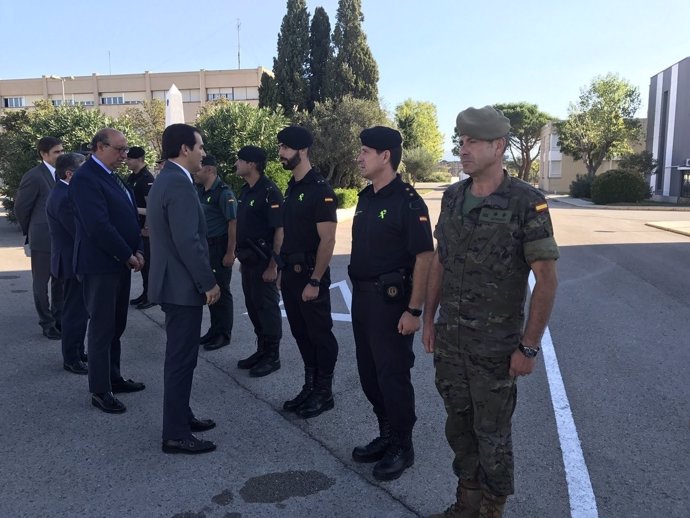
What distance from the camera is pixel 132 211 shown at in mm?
4254

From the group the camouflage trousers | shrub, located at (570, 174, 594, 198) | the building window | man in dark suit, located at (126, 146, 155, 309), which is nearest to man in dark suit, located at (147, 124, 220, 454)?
the camouflage trousers

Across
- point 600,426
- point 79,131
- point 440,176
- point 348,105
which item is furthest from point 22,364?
point 440,176

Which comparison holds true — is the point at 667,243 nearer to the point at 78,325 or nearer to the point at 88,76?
the point at 78,325

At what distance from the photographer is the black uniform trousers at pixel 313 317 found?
158 inches

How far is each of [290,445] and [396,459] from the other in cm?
75

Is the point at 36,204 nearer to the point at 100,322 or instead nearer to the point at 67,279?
the point at 67,279

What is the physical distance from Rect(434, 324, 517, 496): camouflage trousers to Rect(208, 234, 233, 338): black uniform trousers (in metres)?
3.41

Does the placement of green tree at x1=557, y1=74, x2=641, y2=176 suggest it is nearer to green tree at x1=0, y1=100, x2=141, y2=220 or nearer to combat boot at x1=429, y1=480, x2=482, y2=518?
green tree at x1=0, y1=100, x2=141, y2=220

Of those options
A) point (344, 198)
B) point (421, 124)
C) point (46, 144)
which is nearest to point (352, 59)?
point (344, 198)

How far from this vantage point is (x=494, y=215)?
245 centimetres

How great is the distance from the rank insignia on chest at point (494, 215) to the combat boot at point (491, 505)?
1.29 m

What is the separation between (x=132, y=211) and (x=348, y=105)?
25722 millimetres

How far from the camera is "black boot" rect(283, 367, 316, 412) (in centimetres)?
411

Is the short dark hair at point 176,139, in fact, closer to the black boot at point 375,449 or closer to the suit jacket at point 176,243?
the suit jacket at point 176,243
